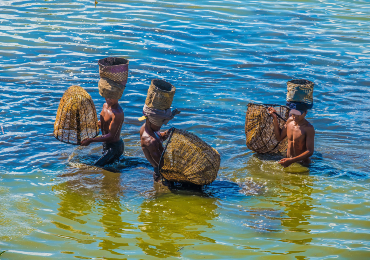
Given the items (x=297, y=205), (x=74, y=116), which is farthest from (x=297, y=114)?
(x=74, y=116)

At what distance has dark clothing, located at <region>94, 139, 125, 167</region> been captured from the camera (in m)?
6.74

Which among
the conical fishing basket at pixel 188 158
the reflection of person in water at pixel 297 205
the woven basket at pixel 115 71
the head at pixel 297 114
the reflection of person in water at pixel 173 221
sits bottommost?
the reflection of person in water at pixel 173 221

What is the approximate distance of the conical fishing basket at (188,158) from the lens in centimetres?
564

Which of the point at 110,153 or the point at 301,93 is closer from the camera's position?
the point at 301,93

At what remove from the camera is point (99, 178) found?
643 cm

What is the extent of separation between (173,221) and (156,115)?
1361 mm

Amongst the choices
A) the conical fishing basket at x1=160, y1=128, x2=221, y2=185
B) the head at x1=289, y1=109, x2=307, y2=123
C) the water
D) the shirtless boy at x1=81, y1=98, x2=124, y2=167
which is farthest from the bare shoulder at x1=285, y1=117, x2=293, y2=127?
the shirtless boy at x1=81, y1=98, x2=124, y2=167

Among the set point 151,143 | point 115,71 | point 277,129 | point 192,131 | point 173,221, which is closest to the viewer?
point 173,221

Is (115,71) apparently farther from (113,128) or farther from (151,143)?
(151,143)

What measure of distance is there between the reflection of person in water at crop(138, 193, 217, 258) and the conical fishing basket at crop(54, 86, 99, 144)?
1.61 metres

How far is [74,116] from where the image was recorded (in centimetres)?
646

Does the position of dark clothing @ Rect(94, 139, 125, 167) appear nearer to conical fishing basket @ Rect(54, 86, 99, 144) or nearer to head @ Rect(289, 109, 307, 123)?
conical fishing basket @ Rect(54, 86, 99, 144)

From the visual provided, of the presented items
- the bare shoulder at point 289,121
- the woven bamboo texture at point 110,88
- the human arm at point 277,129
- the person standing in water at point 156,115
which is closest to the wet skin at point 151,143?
the person standing in water at point 156,115

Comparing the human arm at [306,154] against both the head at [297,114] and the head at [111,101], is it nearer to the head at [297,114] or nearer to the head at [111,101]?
the head at [297,114]
